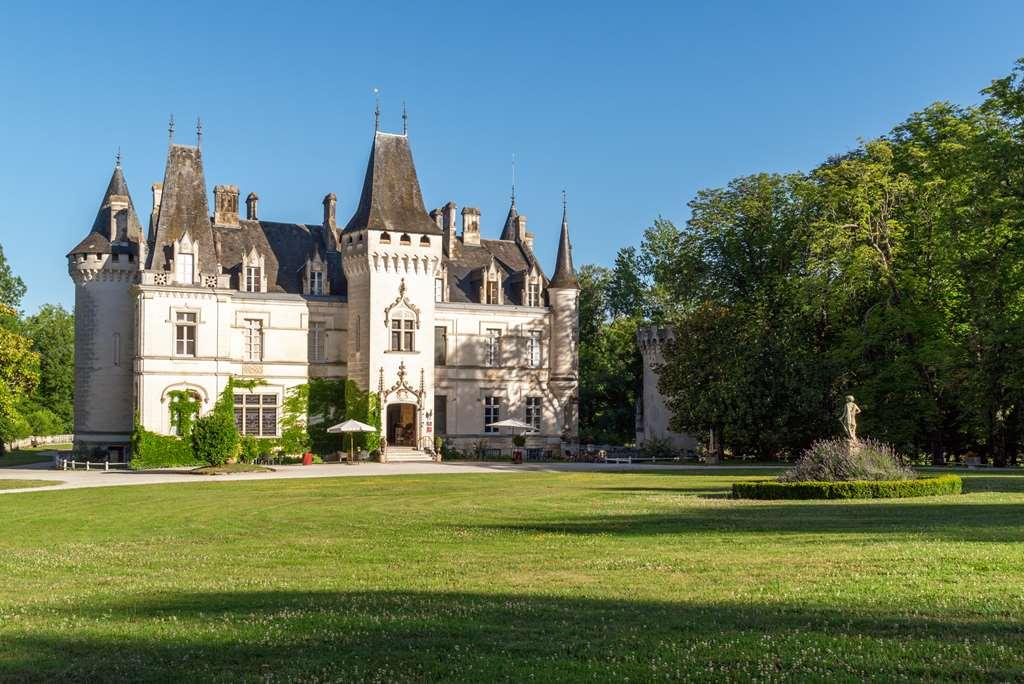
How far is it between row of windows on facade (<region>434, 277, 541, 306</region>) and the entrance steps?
791 cm

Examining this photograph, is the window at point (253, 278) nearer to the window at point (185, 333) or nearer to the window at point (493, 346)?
the window at point (185, 333)

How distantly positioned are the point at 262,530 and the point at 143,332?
30190 millimetres

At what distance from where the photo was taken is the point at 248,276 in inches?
2069

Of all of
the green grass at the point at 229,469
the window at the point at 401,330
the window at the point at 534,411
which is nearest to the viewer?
the green grass at the point at 229,469

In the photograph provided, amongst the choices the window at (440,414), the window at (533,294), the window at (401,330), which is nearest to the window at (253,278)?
the window at (401,330)

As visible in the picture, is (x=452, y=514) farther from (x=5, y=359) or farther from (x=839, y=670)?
(x=5, y=359)

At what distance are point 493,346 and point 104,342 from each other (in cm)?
1850

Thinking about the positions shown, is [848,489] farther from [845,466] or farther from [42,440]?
[42,440]

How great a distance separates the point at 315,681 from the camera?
29.3ft

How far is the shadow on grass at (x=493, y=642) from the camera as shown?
29.9ft

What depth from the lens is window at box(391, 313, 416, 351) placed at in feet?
175

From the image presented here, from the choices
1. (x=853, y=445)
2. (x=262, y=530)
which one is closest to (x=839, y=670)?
(x=262, y=530)

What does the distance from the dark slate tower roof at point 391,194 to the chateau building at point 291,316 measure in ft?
0.22

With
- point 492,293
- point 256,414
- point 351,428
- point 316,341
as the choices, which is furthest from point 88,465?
point 492,293
